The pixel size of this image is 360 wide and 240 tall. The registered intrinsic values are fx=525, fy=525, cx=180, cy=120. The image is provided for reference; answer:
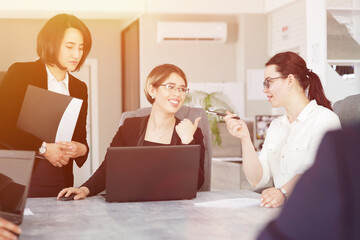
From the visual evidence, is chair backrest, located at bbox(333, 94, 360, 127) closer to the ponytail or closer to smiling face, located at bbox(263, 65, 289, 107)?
the ponytail

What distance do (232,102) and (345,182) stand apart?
738 cm

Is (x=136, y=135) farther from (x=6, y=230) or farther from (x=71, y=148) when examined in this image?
(x=6, y=230)

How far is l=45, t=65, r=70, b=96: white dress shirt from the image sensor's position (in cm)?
266

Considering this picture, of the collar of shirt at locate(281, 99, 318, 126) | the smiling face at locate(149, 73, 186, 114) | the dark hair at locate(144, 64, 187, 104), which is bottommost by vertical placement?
the collar of shirt at locate(281, 99, 318, 126)

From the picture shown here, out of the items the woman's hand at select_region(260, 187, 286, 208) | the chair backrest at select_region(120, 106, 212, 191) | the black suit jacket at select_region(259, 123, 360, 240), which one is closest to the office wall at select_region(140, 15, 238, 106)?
the chair backrest at select_region(120, 106, 212, 191)

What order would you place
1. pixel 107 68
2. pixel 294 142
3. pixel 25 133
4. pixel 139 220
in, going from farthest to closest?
1. pixel 107 68
2. pixel 294 142
3. pixel 25 133
4. pixel 139 220

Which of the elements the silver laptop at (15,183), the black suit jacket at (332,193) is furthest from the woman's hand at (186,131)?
the black suit jacket at (332,193)

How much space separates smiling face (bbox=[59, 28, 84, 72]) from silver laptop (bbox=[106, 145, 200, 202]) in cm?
78

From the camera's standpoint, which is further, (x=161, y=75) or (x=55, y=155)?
(x=161, y=75)

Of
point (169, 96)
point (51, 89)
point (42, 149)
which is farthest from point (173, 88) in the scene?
point (42, 149)

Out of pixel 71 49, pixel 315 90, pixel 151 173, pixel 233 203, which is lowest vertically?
pixel 233 203

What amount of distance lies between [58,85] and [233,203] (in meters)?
1.17

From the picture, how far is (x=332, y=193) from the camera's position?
0.49 meters

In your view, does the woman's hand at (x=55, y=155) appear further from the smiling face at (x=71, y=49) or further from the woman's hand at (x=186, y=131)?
the woman's hand at (x=186, y=131)
